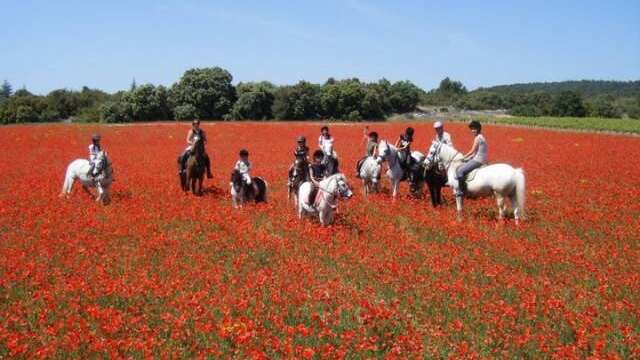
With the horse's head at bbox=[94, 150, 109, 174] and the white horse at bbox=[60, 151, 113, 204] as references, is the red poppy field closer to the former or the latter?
the white horse at bbox=[60, 151, 113, 204]

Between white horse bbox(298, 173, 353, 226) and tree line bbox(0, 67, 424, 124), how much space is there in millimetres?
61152

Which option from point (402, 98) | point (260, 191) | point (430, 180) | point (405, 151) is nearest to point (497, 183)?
point (430, 180)

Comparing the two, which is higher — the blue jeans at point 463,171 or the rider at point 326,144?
the rider at point 326,144

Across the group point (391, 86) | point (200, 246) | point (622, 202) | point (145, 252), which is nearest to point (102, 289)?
point (145, 252)

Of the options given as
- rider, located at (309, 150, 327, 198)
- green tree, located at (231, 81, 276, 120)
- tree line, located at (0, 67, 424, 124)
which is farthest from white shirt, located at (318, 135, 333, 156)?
green tree, located at (231, 81, 276, 120)

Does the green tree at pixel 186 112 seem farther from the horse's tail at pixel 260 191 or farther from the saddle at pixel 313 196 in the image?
the saddle at pixel 313 196

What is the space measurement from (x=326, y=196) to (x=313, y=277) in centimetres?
324

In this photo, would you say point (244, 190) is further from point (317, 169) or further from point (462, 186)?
point (462, 186)

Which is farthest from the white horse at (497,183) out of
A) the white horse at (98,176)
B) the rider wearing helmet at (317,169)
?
the white horse at (98,176)

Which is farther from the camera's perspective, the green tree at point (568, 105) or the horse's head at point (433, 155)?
the green tree at point (568, 105)

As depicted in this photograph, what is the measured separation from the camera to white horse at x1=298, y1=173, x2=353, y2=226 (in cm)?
1184

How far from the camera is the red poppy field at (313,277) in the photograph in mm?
6742

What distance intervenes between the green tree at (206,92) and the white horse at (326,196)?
64117 millimetres

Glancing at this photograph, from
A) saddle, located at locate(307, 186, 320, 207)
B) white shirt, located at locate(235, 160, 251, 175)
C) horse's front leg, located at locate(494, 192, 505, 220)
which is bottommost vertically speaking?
horse's front leg, located at locate(494, 192, 505, 220)
